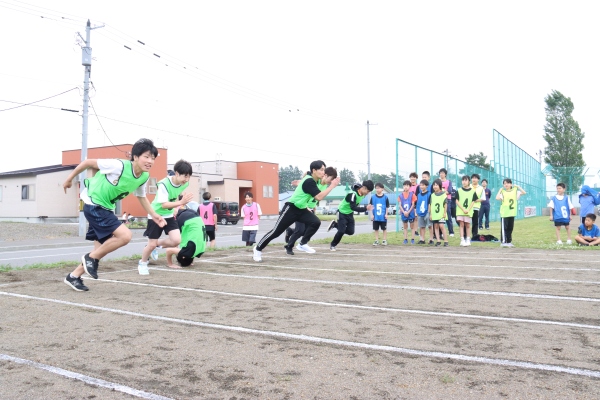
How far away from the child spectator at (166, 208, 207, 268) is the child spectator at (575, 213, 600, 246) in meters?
9.20

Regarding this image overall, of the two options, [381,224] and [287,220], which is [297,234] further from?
[381,224]

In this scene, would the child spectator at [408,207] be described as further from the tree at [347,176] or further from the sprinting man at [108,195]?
the tree at [347,176]

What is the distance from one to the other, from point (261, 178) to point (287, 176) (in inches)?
3680

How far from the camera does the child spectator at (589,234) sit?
11.8 meters

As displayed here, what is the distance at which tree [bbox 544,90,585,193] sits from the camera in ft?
171

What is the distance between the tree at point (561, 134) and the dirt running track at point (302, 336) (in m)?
51.5

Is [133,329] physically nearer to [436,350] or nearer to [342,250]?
[436,350]

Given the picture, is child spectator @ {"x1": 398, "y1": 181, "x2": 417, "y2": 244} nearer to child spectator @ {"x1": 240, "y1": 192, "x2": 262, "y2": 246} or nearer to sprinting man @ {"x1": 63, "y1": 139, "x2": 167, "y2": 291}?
child spectator @ {"x1": 240, "y1": 192, "x2": 262, "y2": 246}

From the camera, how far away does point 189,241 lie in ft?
26.3

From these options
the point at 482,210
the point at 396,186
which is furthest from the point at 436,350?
the point at 482,210

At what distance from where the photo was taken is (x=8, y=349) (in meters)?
3.52

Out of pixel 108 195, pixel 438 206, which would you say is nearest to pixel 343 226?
pixel 438 206

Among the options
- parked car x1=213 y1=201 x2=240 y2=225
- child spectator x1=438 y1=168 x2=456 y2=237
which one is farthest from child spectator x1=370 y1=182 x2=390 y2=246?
parked car x1=213 y1=201 x2=240 y2=225

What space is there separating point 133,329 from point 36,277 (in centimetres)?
376
